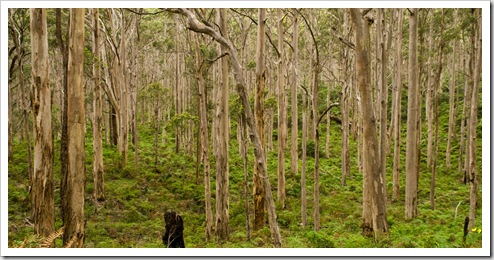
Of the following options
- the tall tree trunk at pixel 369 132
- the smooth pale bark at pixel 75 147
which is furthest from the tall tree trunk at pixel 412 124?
the smooth pale bark at pixel 75 147

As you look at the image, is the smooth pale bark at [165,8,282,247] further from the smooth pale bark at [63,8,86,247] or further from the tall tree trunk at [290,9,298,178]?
the tall tree trunk at [290,9,298,178]

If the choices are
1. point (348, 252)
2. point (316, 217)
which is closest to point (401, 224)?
point (316, 217)

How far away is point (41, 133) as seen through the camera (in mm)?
7816

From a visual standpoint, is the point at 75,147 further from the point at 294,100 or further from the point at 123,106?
the point at 123,106

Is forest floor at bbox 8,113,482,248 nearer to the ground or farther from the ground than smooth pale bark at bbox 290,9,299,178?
nearer to the ground

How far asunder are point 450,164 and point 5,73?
19.1 meters

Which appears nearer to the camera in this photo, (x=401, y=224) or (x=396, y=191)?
(x=401, y=224)

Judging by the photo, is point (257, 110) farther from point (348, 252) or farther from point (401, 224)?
point (348, 252)

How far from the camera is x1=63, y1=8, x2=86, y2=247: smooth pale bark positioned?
276 inches

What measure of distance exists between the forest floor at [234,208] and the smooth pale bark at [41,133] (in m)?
0.72

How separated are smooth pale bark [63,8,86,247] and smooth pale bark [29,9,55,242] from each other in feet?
3.25

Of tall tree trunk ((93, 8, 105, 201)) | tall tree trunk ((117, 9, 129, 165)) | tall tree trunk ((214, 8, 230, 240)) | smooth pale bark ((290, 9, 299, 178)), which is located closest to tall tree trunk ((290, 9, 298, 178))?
smooth pale bark ((290, 9, 299, 178))

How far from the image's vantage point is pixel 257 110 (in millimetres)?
11789

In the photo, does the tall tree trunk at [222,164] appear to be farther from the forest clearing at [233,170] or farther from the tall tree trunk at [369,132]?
the tall tree trunk at [369,132]
